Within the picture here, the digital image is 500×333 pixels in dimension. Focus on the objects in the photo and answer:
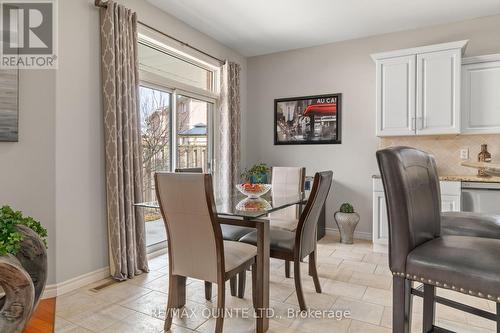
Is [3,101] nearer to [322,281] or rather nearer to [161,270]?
[161,270]

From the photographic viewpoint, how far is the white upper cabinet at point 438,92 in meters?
3.35

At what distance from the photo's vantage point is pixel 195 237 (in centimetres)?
181

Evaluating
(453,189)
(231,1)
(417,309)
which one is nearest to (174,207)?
(417,309)

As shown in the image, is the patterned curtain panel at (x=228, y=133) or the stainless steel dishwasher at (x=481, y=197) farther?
the patterned curtain panel at (x=228, y=133)

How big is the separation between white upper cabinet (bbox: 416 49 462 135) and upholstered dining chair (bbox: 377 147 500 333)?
2458 mm

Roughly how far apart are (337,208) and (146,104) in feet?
9.39

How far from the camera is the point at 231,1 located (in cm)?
325

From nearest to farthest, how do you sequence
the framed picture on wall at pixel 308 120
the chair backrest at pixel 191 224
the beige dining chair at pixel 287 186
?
the chair backrest at pixel 191 224 < the beige dining chair at pixel 287 186 < the framed picture on wall at pixel 308 120

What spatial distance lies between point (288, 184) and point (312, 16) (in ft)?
6.47

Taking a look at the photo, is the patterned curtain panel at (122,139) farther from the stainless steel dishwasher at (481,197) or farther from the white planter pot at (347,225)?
the stainless steel dishwasher at (481,197)

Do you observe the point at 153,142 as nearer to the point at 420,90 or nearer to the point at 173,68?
the point at 173,68

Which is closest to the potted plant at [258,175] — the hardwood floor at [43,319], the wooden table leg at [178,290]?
the wooden table leg at [178,290]

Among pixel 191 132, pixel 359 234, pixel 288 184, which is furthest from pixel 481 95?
pixel 191 132

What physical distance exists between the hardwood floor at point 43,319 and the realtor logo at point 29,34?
5.78ft
